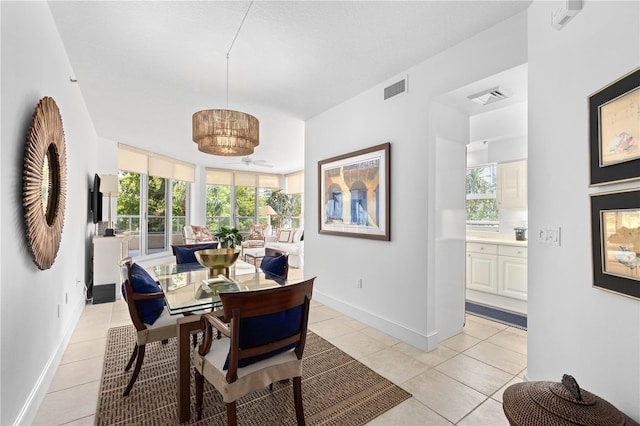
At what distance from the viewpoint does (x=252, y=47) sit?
257 cm

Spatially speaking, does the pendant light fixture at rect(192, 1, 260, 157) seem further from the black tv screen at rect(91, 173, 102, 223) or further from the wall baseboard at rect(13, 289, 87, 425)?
the black tv screen at rect(91, 173, 102, 223)

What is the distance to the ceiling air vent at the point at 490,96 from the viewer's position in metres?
2.64

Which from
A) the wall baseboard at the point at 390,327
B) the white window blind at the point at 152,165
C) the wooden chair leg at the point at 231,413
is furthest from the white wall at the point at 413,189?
the white window blind at the point at 152,165

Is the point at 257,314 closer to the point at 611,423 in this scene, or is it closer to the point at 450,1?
the point at 611,423

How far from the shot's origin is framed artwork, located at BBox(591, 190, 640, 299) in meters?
1.25

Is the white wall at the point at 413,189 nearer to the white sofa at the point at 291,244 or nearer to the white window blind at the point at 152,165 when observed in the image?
the white sofa at the point at 291,244

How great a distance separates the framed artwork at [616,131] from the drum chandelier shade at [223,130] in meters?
2.44

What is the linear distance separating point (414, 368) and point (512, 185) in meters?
3.23

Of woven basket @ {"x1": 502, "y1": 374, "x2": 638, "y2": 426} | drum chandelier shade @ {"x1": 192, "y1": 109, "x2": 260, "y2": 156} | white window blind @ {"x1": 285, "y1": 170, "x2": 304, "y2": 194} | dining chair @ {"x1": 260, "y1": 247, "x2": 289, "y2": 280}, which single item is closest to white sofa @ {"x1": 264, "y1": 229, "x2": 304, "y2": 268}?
white window blind @ {"x1": 285, "y1": 170, "x2": 304, "y2": 194}

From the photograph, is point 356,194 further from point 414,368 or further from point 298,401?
point 298,401

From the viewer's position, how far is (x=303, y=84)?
3332 millimetres

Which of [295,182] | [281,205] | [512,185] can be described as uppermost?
[295,182]

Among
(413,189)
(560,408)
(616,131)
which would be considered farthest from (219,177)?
(560,408)

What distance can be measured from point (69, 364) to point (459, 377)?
3.21 metres
